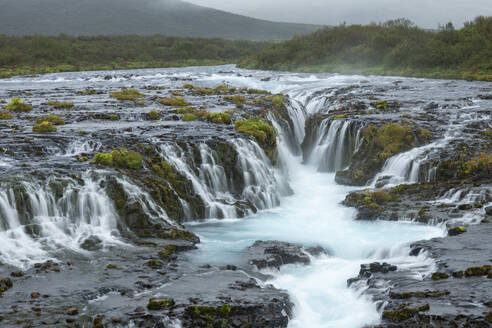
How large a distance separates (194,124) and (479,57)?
5112 centimetres

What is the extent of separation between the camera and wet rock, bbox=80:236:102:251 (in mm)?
15511

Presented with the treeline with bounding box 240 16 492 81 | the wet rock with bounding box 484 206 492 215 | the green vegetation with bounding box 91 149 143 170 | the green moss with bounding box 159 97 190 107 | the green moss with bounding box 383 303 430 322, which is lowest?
the green moss with bounding box 383 303 430 322

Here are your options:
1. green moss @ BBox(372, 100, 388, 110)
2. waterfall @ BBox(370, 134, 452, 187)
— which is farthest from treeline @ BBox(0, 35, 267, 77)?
waterfall @ BBox(370, 134, 452, 187)

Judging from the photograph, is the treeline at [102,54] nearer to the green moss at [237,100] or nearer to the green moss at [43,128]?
the green moss at [237,100]

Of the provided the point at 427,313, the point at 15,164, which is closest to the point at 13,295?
the point at 15,164

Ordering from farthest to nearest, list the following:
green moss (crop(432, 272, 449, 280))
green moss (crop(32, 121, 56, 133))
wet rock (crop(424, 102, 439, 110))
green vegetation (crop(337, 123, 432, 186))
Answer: wet rock (crop(424, 102, 439, 110)) < green vegetation (crop(337, 123, 432, 186)) < green moss (crop(32, 121, 56, 133)) < green moss (crop(432, 272, 449, 280))

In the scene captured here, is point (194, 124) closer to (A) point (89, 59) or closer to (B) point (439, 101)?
(B) point (439, 101)

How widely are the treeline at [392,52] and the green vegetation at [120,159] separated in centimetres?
4646

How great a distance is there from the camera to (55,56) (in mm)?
105750

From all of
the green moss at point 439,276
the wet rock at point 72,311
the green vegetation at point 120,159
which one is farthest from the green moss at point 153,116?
the green moss at point 439,276

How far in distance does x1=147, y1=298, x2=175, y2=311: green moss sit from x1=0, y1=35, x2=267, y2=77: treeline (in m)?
71.2

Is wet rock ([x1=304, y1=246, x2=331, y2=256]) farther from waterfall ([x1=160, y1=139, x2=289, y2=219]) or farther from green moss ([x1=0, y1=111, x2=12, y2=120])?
green moss ([x1=0, y1=111, x2=12, y2=120])

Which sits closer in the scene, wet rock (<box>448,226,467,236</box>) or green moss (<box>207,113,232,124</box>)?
wet rock (<box>448,226,467,236</box>)

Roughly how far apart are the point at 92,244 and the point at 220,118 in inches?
589
